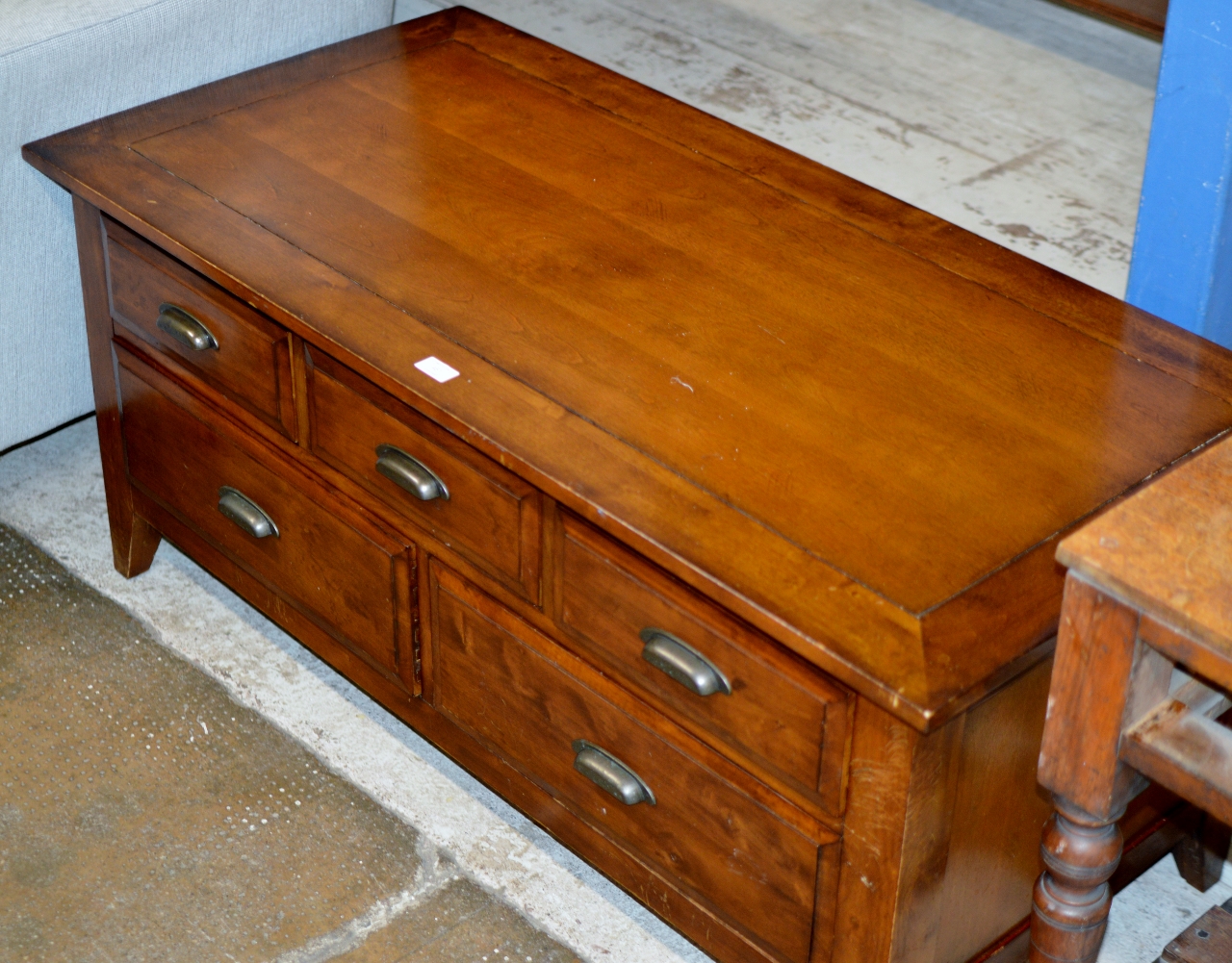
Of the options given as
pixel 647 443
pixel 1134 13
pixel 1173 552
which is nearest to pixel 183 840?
pixel 647 443

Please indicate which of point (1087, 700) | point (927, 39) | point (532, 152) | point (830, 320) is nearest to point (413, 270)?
point (532, 152)

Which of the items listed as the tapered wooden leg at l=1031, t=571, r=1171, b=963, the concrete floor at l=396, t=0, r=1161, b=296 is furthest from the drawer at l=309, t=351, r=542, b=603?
the concrete floor at l=396, t=0, r=1161, b=296

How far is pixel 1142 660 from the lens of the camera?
1.19 m

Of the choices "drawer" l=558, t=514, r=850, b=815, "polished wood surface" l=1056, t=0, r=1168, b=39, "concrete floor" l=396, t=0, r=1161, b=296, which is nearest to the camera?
"drawer" l=558, t=514, r=850, b=815

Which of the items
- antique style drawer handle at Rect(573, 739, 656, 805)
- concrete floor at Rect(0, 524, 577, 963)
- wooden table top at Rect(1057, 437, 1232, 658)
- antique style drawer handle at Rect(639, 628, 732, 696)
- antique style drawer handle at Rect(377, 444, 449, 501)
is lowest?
concrete floor at Rect(0, 524, 577, 963)

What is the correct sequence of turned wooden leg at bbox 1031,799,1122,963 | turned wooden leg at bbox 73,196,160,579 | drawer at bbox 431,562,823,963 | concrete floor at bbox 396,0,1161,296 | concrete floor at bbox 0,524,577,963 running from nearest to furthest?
1. turned wooden leg at bbox 1031,799,1122,963
2. drawer at bbox 431,562,823,963
3. concrete floor at bbox 0,524,577,963
4. turned wooden leg at bbox 73,196,160,579
5. concrete floor at bbox 396,0,1161,296

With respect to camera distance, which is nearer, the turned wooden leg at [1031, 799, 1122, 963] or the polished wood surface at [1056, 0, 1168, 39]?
the turned wooden leg at [1031, 799, 1122, 963]

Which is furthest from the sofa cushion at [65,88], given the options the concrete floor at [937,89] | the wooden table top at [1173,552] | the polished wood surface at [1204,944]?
the polished wood surface at [1204,944]

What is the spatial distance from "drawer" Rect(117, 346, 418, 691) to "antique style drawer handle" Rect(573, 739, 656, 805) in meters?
0.29

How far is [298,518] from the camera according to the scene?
76.4 inches

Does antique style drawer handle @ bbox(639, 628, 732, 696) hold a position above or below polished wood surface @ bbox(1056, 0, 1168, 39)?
above

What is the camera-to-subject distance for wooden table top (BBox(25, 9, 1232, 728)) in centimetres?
142

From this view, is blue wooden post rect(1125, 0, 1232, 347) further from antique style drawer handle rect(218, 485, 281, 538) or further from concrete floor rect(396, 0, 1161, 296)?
antique style drawer handle rect(218, 485, 281, 538)

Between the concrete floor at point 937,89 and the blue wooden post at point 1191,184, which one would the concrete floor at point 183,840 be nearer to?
the blue wooden post at point 1191,184
